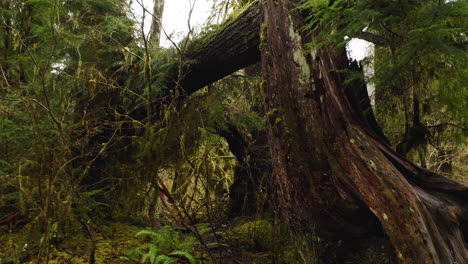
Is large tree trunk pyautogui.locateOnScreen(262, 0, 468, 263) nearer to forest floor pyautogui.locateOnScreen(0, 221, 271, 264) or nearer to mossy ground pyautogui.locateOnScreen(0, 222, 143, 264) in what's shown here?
forest floor pyautogui.locateOnScreen(0, 221, 271, 264)

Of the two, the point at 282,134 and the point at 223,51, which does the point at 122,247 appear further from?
the point at 223,51

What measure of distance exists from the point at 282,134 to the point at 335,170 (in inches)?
29.7

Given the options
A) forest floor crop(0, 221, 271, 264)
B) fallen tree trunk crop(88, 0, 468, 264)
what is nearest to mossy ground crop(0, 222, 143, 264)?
forest floor crop(0, 221, 271, 264)

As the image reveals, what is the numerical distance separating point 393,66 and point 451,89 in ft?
2.78

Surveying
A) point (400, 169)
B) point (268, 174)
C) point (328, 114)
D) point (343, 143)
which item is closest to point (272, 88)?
point (328, 114)

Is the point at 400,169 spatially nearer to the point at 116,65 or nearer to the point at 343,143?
the point at 343,143

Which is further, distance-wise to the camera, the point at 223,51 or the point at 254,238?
the point at 254,238

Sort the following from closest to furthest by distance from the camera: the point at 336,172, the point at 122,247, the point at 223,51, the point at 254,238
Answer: the point at 336,172 → the point at 122,247 → the point at 223,51 → the point at 254,238

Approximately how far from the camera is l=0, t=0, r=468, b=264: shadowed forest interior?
2568 mm

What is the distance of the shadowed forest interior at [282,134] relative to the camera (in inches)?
101

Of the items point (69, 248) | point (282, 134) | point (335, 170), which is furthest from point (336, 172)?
point (69, 248)

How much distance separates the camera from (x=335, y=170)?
9.85 feet

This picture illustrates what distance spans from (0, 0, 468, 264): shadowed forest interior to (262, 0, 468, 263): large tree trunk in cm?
1

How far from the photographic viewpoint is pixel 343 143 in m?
3.02
